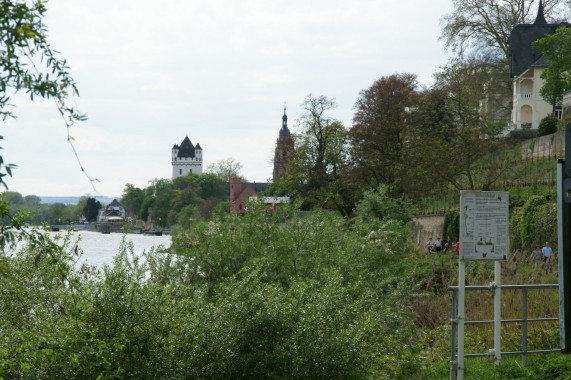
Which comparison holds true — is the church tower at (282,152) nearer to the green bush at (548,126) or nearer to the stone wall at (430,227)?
the stone wall at (430,227)

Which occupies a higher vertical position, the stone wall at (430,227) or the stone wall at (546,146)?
the stone wall at (546,146)

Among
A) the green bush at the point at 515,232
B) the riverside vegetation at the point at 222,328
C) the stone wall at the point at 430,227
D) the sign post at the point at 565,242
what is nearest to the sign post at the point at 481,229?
the riverside vegetation at the point at 222,328

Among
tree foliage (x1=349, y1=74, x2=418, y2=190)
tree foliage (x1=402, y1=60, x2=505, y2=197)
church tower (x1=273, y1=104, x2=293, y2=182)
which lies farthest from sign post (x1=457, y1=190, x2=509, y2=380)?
church tower (x1=273, y1=104, x2=293, y2=182)

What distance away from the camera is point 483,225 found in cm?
851

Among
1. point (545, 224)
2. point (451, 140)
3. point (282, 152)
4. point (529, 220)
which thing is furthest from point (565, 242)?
point (282, 152)

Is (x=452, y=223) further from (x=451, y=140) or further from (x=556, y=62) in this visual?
(x=556, y=62)

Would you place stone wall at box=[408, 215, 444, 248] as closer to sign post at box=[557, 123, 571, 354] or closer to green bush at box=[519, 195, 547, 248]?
green bush at box=[519, 195, 547, 248]

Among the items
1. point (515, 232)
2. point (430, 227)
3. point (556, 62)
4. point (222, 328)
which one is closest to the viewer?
point (222, 328)

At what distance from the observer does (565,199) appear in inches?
185

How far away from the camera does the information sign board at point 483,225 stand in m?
8.38

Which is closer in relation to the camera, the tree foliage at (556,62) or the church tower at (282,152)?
→ the tree foliage at (556,62)

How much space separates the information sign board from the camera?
27.5 feet

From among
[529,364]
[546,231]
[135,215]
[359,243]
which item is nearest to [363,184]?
[546,231]

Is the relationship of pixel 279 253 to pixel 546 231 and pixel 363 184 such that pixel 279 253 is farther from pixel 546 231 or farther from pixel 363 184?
pixel 363 184
